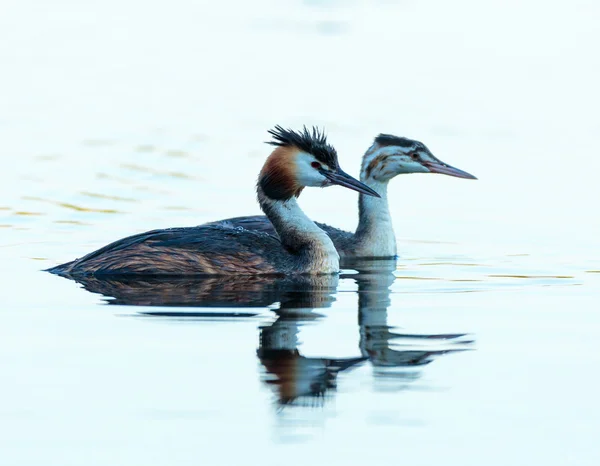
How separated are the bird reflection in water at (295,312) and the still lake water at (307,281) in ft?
0.09

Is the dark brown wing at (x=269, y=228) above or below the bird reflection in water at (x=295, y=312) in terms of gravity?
above

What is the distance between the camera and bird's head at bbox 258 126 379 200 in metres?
11.7

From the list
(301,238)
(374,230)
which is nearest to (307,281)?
(301,238)

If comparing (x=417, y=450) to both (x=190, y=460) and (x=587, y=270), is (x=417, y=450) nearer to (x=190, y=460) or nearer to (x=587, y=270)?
(x=190, y=460)

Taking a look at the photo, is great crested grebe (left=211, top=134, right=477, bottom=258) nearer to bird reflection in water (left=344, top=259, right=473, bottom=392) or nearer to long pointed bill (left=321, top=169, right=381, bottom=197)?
long pointed bill (left=321, top=169, right=381, bottom=197)

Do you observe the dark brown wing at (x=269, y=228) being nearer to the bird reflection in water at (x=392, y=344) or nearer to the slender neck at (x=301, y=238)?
the slender neck at (x=301, y=238)

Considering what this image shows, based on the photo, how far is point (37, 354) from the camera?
809 centimetres

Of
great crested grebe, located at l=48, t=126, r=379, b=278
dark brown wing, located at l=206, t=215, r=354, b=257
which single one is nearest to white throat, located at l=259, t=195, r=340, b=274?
great crested grebe, located at l=48, t=126, r=379, b=278

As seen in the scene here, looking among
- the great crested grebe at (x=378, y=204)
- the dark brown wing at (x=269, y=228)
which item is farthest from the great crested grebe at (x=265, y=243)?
the great crested grebe at (x=378, y=204)

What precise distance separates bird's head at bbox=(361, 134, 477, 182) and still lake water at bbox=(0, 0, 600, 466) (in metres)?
0.76

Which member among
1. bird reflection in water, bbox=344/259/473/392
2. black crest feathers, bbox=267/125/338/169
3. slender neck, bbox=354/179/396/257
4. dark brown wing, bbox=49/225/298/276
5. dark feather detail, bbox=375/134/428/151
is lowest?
bird reflection in water, bbox=344/259/473/392

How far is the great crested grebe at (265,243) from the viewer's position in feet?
37.0

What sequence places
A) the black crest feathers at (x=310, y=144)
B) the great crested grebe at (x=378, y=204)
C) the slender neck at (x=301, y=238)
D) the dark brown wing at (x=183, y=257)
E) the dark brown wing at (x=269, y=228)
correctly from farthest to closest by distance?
the great crested grebe at (x=378, y=204) → the dark brown wing at (x=269, y=228) → the black crest feathers at (x=310, y=144) → the slender neck at (x=301, y=238) → the dark brown wing at (x=183, y=257)

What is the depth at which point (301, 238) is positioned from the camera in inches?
461
